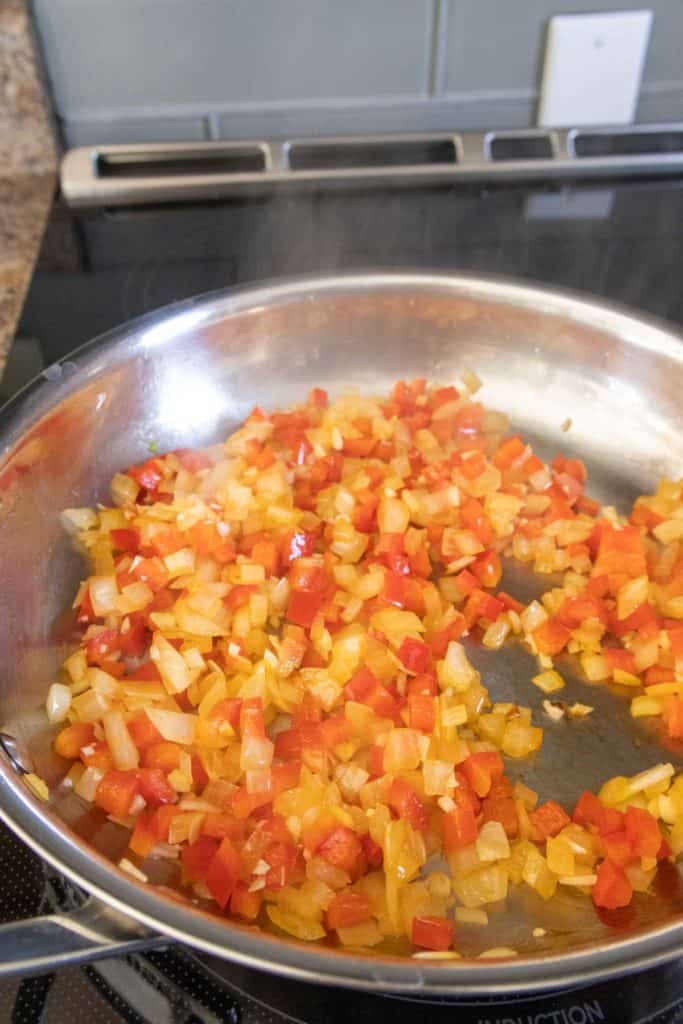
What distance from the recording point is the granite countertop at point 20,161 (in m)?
1.44

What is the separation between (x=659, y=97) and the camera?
5.33 feet

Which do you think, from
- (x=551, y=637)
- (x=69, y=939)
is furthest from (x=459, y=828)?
(x=69, y=939)

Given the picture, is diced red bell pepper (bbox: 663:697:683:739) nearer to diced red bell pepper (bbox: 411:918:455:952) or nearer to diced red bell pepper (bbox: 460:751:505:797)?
diced red bell pepper (bbox: 460:751:505:797)

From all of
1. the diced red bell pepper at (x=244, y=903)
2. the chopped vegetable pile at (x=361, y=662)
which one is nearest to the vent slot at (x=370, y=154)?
the chopped vegetable pile at (x=361, y=662)

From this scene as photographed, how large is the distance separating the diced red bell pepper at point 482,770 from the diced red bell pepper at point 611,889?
0.43 feet

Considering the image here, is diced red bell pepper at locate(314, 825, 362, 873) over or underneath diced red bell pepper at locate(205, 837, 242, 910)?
underneath

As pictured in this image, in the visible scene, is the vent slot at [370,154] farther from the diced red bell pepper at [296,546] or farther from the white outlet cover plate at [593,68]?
the diced red bell pepper at [296,546]

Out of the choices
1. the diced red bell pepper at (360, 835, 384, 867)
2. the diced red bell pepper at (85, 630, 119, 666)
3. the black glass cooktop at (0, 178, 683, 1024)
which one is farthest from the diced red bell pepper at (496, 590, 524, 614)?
the black glass cooktop at (0, 178, 683, 1024)

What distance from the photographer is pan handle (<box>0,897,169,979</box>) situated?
623 mm

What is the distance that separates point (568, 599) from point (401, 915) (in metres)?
0.43

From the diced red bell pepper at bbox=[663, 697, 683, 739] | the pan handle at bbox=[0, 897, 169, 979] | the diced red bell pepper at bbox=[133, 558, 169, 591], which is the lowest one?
the diced red bell pepper at bbox=[663, 697, 683, 739]

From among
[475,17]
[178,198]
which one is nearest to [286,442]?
[178,198]

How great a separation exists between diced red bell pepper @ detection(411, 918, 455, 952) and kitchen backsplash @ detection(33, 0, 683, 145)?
1324 millimetres

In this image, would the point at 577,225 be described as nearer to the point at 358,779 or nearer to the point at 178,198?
the point at 178,198
